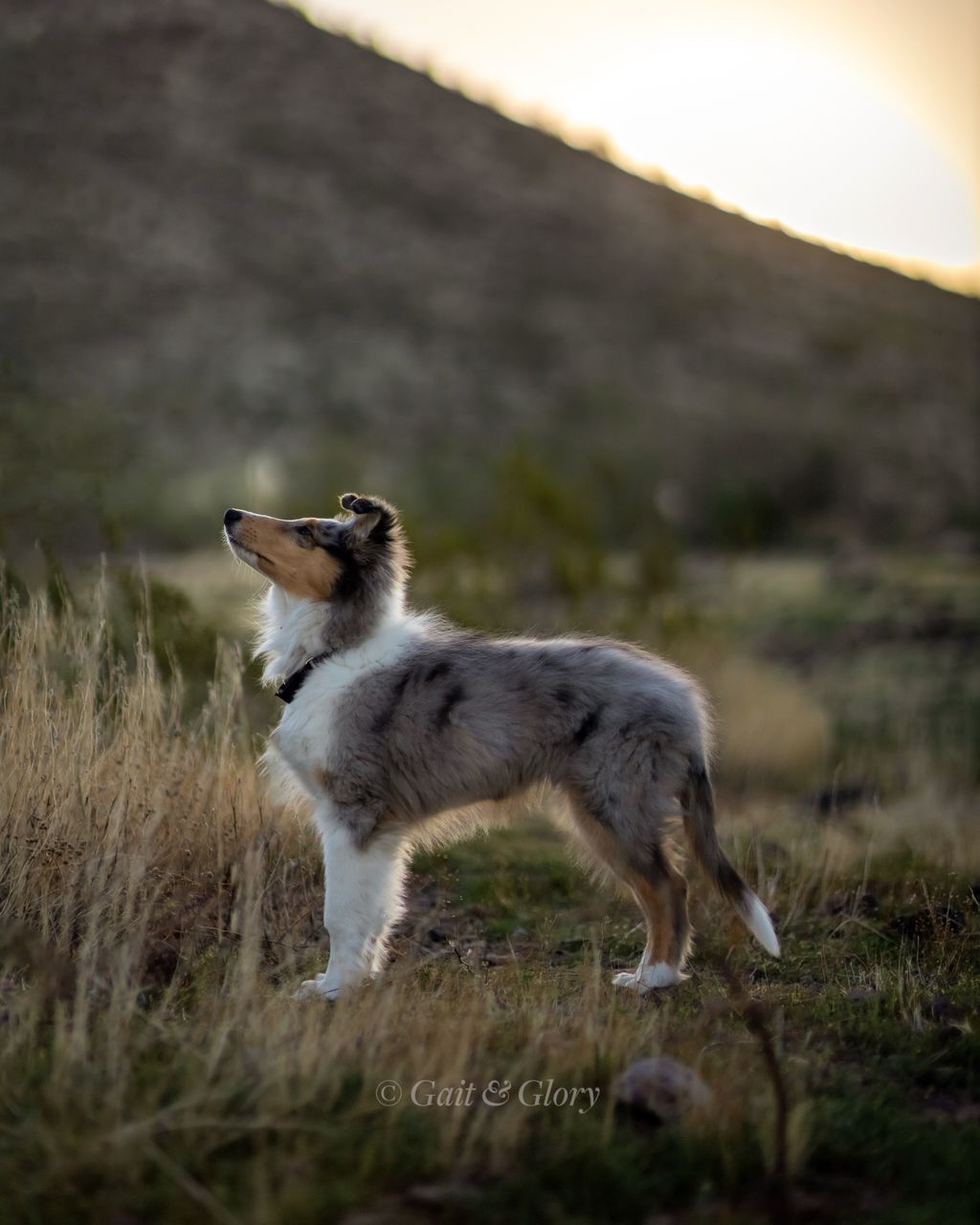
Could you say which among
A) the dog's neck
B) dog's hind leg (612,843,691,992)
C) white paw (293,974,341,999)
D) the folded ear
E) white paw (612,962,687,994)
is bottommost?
white paw (293,974,341,999)

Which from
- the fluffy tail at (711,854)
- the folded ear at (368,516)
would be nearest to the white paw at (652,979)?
the fluffy tail at (711,854)

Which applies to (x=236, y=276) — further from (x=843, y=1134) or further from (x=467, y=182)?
(x=843, y=1134)

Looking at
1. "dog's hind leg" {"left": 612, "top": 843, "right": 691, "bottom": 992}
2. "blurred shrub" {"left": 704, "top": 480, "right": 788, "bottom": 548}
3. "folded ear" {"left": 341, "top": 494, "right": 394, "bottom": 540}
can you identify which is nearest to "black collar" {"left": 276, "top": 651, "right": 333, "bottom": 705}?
"folded ear" {"left": 341, "top": 494, "right": 394, "bottom": 540}

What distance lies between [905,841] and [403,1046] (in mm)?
5847

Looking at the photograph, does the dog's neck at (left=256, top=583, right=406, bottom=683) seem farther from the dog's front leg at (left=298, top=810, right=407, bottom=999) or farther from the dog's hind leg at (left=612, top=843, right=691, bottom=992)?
Result: the dog's hind leg at (left=612, top=843, right=691, bottom=992)

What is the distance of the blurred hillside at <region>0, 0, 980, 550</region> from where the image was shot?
113 feet

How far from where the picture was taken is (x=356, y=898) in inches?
229

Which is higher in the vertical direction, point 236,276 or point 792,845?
point 236,276

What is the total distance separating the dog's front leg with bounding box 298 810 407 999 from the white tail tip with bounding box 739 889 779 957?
5.39 feet

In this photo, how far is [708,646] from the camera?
1599cm

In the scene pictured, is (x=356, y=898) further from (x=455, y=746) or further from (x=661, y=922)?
(x=661, y=922)

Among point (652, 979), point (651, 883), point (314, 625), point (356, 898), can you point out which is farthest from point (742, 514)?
point (356, 898)

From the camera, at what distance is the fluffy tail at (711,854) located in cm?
577

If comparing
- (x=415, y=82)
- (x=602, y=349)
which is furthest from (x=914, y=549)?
(x=415, y=82)
